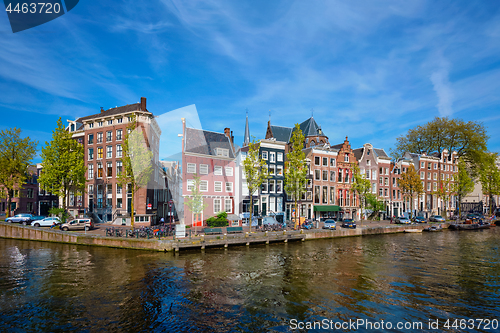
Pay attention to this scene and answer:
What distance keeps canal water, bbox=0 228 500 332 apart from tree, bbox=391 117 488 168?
67793mm

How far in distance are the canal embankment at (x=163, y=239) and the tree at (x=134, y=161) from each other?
5546mm

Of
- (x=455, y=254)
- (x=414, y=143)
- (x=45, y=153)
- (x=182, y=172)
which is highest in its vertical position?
(x=414, y=143)

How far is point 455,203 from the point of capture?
90750mm

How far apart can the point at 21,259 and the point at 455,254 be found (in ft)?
154

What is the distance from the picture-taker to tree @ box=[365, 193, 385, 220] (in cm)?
6723

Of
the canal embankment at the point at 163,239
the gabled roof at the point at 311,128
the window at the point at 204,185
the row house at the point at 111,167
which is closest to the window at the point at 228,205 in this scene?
the window at the point at 204,185

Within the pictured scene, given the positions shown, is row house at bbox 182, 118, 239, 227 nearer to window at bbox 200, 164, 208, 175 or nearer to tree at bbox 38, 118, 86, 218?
window at bbox 200, 164, 208, 175

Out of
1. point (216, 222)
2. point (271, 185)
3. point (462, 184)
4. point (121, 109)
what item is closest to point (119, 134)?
point (121, 109)

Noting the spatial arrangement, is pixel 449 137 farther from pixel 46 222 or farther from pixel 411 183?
pixel 46 222

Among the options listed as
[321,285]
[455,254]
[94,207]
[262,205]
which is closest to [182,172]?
[262,205]

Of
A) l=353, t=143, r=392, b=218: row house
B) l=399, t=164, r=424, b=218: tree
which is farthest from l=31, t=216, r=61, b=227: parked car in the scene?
l=399, t=164, r=424, b=218: tree

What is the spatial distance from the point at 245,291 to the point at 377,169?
61710 millimetres

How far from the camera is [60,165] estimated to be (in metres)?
47.5

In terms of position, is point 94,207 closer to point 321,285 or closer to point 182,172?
point 182,172
